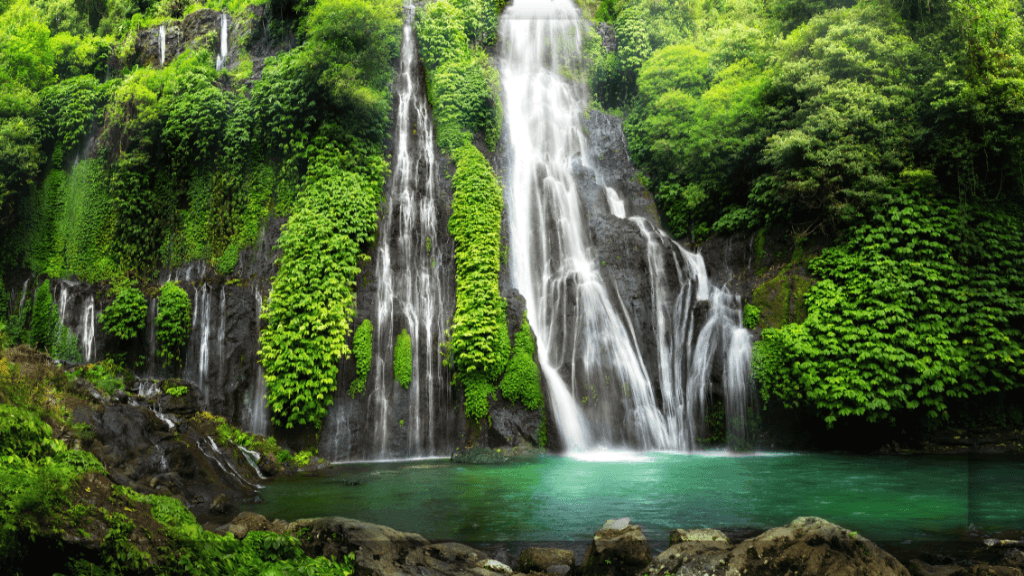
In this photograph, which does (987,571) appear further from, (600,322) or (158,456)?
(600,322)

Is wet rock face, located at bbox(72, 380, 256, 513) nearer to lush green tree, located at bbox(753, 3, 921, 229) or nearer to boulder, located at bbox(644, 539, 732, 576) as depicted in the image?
boulder, located at bbox(644, 539, 732, 576)

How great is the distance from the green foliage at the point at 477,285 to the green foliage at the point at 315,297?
227 cm

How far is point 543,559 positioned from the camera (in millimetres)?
4738

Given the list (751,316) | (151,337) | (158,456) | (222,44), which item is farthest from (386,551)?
(222,44)

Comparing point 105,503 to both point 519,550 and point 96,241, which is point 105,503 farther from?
point 96,241

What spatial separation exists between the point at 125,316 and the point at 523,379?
31.8ft

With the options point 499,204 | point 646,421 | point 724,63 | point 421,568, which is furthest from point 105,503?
point 724,63

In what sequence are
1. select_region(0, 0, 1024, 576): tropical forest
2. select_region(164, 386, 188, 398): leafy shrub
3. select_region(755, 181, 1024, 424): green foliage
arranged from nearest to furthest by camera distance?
select_region(0, 0, 1024, 576): tropical forest < select_region(755, 181, 1024, 424): green foliage < select_region(164, 386, 188, 398): leafy shrub

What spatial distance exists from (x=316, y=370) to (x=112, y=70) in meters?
14.4

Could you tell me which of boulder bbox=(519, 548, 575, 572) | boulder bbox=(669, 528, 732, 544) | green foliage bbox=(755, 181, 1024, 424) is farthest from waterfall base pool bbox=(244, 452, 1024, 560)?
green foliage bbox=(755, 181, 1024, 424)

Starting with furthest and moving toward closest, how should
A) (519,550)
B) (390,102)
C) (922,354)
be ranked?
1. (390,102)
2. (922,354)
3. (519,550)

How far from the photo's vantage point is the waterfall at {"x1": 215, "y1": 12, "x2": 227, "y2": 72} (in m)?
17.8

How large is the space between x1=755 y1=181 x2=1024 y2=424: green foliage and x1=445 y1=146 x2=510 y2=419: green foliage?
6.08m

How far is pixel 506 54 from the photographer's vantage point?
20406 millimetres
